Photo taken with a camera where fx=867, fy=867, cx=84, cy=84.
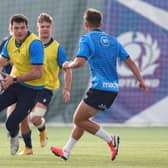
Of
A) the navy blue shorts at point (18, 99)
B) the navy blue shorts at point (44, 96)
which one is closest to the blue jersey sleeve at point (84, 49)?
the navy blue shorts at point (18, 99)

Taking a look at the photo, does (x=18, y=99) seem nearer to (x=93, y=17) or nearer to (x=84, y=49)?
(x=84, y=49)

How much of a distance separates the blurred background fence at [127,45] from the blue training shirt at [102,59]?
27.3ft

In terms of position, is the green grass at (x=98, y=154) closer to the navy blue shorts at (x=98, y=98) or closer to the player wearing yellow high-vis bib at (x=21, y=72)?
the player wearing yellow high-vis bib at (x=21, y=72)

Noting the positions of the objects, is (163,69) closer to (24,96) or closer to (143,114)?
(143,114)

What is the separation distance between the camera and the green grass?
10.0 meters

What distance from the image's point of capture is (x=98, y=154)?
11.7 m

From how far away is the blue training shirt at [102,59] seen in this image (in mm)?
10539

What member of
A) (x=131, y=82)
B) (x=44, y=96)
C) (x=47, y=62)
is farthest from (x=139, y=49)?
(x=47, y=62)

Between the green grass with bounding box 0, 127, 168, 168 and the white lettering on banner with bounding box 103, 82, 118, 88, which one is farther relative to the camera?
the white lettering on banner with bounding box 103, 82, 118, 88

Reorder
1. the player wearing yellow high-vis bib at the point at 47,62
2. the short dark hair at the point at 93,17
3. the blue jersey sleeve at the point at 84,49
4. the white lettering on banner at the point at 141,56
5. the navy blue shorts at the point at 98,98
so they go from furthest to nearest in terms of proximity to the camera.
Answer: the white lettering on banner at the point at 141,56 → the player wearing yellow high-vis bib at the point at 47,62 → the navy blue shorts at the point at 98,98 → the short dark hair at the point at 93,17 → the blue jersey sleeve at the point at 84,49

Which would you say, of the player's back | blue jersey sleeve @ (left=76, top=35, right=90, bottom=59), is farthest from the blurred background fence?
blue jersey sleeve @ (left=76, top=35, right=90, bottom=59)

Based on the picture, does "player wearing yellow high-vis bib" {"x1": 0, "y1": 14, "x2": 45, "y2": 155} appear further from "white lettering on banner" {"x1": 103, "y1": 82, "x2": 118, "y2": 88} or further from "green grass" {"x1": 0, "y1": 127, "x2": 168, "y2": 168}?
"white lettering on banner" {"x1": 103, "y1": 82, "x2": 118, "y2": 88}

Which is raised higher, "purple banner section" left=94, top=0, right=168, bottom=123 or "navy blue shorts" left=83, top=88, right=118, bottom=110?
"navy blue shorts" left=83, top=88, right=118, bottom=110

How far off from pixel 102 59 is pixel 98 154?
167 centimetres
